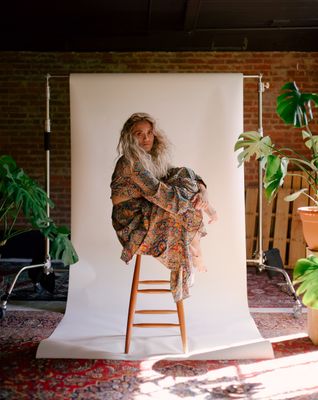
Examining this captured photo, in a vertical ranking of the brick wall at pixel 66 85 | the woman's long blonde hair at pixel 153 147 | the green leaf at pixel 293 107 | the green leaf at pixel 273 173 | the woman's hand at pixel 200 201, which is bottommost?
the woman's hand at pixel 200 201

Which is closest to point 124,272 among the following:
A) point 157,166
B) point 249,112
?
point 157,166

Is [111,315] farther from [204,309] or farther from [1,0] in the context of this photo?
[1,0]

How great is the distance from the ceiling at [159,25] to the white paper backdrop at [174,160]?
4.93ft

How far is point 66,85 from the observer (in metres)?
6.23

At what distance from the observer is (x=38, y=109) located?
6.27 m

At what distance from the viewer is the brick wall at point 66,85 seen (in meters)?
6.18

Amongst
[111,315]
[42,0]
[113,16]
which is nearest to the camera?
[111,315]

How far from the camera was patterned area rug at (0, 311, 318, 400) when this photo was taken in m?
2.66

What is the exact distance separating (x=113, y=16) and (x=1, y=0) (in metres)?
1.02

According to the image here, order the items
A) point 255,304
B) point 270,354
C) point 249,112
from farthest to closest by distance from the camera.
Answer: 1. point 249,112
2. point 255,304
3. point 270,354

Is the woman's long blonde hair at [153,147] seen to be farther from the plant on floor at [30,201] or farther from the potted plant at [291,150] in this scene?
the plant on floor at [30,201]

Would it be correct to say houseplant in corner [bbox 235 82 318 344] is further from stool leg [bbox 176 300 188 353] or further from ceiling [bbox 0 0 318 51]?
ceiling [bbox 0 0 318 51]

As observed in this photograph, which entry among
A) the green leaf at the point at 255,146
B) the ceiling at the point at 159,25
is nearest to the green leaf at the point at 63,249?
the green leaf at the point at 255,146

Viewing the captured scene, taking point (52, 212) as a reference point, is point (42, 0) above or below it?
above
